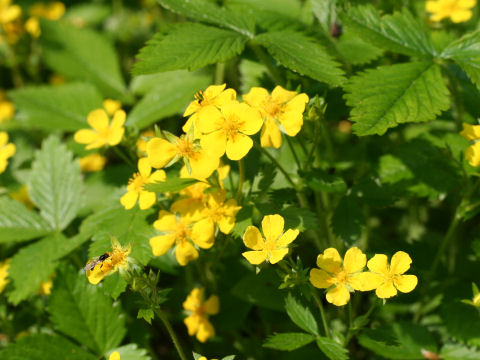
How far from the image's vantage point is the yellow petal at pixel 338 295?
1.49 m

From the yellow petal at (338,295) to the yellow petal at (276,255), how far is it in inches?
7.7

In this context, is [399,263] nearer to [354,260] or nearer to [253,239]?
[354,260]

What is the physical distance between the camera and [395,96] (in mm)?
1735

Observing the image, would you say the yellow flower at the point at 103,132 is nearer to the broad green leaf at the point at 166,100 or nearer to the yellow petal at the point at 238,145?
the broad green leaf at the point at 166,100

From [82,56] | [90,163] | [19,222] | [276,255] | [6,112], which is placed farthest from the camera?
[6,112]

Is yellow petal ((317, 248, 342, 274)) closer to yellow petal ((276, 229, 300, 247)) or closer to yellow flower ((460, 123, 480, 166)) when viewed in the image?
yellow petal ((276, 229, 300, 247))

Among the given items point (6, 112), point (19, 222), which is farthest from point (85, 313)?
point (6, 112)

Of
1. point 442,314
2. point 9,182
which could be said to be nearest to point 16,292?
point 9,182

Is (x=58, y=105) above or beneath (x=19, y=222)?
above

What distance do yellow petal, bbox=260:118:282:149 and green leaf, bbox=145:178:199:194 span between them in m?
0.25

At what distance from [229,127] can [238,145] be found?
0.20 feet

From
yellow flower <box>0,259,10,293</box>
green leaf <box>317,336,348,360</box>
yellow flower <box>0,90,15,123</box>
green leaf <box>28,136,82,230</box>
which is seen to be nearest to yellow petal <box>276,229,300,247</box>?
green leaf <box>317,336,348,360</box>

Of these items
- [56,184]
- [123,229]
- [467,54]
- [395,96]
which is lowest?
[56,184]

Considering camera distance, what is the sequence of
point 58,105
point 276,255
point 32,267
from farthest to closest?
1. point 58,105
2. point 32,267
3. point 276,255
